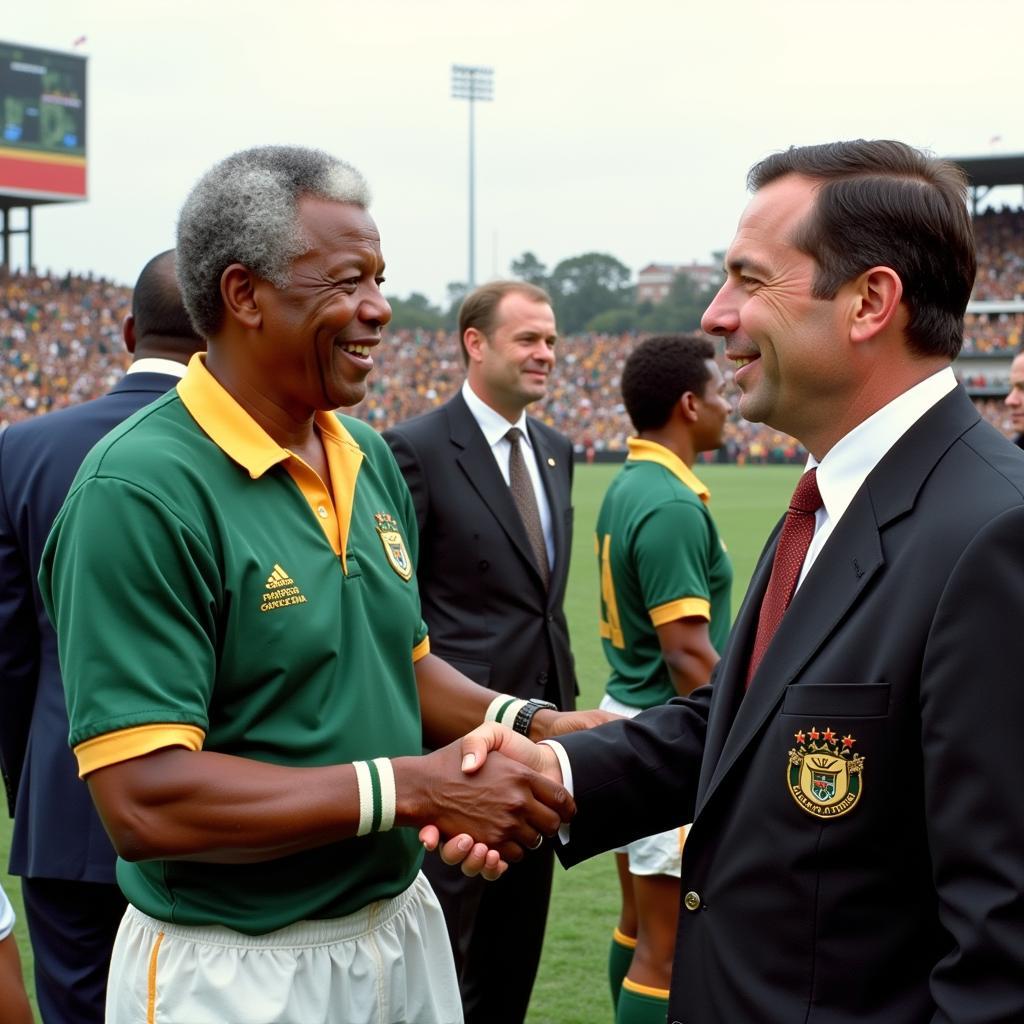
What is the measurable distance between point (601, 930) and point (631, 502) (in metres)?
2.34

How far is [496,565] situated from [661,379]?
100 centimetres

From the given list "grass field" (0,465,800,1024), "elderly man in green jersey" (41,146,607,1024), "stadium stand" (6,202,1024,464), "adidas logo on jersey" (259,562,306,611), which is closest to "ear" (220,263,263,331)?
"elderly man in green jersey" (41,146,607,1024)

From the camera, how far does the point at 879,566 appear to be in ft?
6.85

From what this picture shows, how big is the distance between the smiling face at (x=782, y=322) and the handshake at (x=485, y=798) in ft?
2.93

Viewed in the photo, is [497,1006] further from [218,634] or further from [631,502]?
[218,634]

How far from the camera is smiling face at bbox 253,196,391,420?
2.62 meters

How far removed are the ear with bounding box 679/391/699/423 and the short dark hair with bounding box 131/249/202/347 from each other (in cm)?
206

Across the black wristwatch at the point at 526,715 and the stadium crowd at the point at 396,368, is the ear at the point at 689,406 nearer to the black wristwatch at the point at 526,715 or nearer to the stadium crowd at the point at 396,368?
the black wristwatch at the point at 526,715

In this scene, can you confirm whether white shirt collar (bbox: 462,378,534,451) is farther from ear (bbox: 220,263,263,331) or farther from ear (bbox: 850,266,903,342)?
ear (bbox: 850,266,903,342)

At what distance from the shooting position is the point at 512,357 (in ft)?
18.1

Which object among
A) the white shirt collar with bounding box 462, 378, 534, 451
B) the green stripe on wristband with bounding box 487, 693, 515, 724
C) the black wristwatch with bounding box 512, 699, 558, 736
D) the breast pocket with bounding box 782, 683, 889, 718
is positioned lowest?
the black wristwatch with bounding box 512, 699, 558, 736

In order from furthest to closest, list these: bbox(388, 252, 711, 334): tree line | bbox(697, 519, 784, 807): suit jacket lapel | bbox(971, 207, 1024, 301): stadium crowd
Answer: bbox(388, 252, 711, 334): tree line < bbox(971, 207, 1024, 301): stadium crowd < bbox(697, 519, 784, 807): suit jacket lapel

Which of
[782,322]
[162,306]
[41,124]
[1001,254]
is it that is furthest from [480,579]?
[1001,254]

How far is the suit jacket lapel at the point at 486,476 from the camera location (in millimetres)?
5133
